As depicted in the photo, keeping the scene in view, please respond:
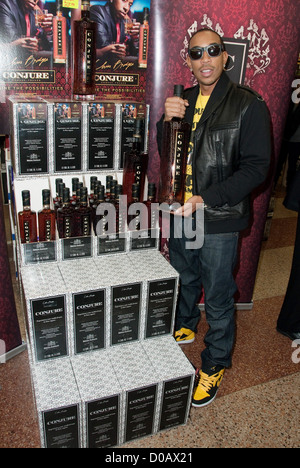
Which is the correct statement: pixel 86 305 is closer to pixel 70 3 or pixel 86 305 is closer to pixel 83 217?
pixel 83 217

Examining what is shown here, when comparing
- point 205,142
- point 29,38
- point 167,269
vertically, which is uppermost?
point 29,38

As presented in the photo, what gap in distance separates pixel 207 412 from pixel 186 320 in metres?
0.60

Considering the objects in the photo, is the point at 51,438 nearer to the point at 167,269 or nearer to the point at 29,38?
the point at 167,269

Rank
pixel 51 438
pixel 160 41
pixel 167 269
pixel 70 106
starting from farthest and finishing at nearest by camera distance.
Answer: pixel 160 41, pixel 167 269, pixel 70 106, pixel 51 438

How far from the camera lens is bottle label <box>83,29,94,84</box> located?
183 centimetres

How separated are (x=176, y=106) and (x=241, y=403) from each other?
158 cm

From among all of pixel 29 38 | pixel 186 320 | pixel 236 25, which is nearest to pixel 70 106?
pixel 29 38

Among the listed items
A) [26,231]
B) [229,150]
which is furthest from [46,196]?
[229,150]

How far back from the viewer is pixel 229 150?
1791 mm

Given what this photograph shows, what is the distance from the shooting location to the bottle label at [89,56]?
6.01 feet

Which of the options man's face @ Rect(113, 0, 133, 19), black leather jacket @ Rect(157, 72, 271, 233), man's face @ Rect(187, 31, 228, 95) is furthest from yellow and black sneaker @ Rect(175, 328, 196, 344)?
man's face @ Rect(113, 0, 133, 19)

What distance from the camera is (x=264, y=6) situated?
219 centimetres

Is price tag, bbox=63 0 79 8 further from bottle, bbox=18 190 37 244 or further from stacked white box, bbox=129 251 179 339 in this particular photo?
stacked white box, bbox=129 251 179 339

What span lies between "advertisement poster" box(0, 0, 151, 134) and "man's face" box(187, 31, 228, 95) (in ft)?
1.56
